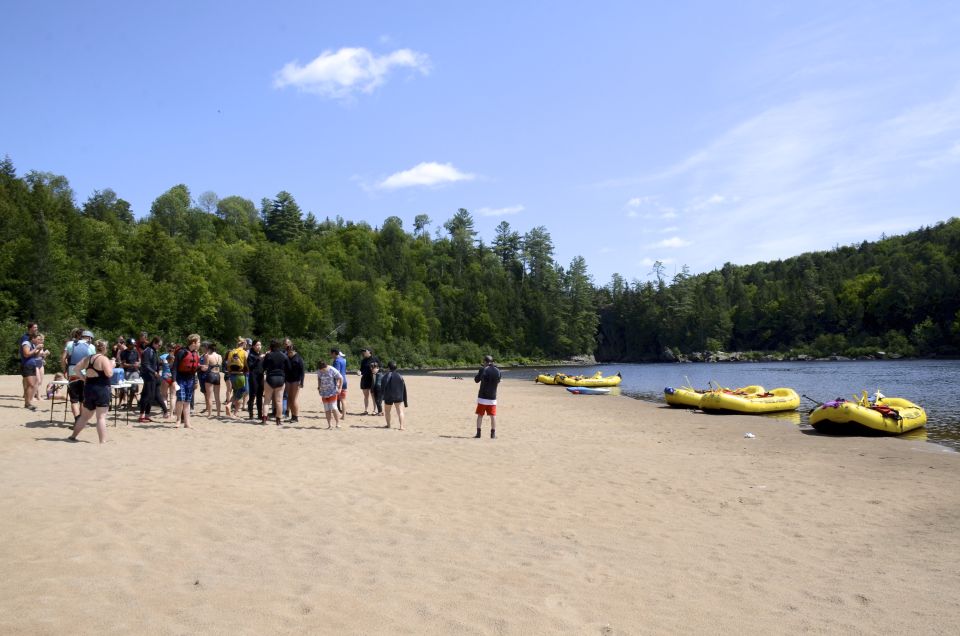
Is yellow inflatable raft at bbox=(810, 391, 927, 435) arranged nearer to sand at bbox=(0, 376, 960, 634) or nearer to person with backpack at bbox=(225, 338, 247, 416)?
sand at bbox=(0, 376, 960, 634)

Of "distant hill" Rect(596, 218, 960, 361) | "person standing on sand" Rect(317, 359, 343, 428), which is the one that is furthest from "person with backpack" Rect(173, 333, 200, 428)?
"distant hill" Rect(596, 218, 960, 361)

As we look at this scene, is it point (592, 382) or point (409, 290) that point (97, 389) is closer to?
point (592, 382)

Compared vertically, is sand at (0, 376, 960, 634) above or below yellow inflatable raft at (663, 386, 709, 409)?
above

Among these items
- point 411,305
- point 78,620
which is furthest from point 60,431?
point 411,305

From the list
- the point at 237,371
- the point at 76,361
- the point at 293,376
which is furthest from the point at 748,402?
the point at 76,361

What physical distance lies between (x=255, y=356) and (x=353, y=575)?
12206 mm

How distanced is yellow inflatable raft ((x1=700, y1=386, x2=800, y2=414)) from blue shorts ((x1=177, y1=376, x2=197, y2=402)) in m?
18.7

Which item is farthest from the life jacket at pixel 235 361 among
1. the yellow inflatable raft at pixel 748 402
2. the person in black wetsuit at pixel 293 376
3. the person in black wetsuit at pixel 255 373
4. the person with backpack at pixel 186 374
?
the yellow inflatable raft at pixel 748 402

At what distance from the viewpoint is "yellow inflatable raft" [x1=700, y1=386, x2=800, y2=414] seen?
79.6ft

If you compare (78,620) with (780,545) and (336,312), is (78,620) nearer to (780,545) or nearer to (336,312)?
(780,545)

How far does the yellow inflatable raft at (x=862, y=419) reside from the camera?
705 inches

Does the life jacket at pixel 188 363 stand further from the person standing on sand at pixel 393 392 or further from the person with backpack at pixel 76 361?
the person standing on sand at pixel 393 392

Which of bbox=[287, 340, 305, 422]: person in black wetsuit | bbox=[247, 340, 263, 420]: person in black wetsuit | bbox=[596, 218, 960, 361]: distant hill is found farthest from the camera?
bbox=[596, 218, 960, 361]: distant hill

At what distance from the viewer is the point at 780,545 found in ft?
→ 22.3
